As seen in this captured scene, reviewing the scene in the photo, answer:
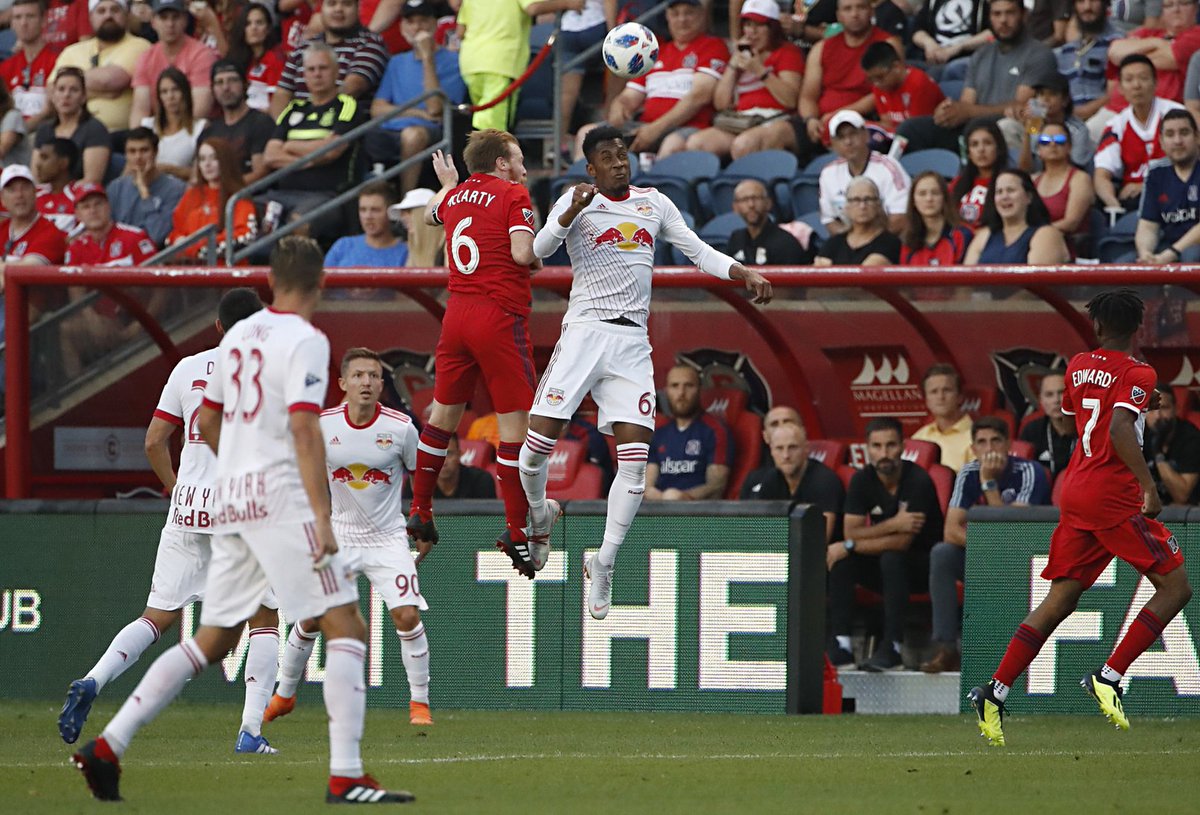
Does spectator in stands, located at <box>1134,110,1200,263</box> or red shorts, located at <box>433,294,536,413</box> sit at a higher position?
spectator in stands, located at <box>1134,110,1200,263</box>

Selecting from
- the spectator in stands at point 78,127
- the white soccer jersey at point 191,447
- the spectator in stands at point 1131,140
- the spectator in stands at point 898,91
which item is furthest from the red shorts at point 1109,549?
the spectator in stands at point 78,127

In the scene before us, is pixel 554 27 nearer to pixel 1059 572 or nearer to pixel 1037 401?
pixel 1037 401

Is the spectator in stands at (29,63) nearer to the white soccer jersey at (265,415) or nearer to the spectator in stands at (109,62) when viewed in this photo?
the spectator in stands at (109,62)

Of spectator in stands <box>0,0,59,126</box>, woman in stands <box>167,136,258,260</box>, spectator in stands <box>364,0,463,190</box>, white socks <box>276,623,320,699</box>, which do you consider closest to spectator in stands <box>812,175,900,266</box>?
spectator in stands <box>364,0,463,190</box>

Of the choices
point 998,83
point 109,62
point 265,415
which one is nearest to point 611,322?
point 265,415

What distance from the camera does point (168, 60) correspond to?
19688mm

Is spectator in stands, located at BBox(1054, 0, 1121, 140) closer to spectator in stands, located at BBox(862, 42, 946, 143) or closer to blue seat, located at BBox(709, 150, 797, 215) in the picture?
spectator in stands, located at BBox(862, 42, 946, 143)

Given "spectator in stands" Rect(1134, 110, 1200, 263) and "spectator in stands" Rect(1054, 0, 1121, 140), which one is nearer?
"spectator in stands" Rect(1134, 110, 1200, 263)

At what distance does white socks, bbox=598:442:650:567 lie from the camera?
35.1 feet

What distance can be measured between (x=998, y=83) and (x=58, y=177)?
28.4ft

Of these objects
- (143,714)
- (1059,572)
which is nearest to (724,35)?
(1059,572)

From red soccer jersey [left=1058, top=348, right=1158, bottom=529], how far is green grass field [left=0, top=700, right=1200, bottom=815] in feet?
3.98

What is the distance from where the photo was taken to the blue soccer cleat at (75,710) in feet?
30.7

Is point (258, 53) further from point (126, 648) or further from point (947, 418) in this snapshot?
point (126, 648)
